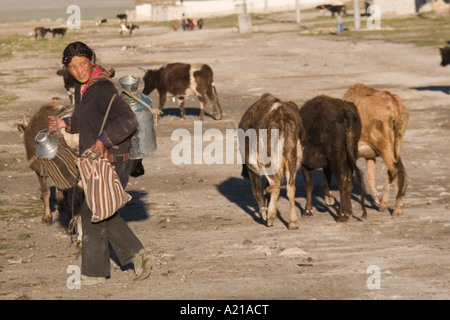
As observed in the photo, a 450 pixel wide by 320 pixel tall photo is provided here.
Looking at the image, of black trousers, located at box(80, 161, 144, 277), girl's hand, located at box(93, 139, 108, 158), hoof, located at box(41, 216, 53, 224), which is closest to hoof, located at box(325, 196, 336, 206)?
hoof, located at box(41, 216, 53, 224)

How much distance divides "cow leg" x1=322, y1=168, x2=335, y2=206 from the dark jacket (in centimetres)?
481

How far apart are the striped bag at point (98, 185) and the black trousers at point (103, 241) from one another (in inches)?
9.8

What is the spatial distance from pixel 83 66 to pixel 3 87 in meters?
25.3

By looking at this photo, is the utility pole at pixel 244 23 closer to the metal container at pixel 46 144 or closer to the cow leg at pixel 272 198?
the cow leg at pixel 272 198

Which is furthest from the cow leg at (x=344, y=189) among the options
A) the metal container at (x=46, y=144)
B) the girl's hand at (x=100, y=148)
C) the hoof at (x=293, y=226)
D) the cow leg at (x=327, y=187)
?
the metal container at (x=46, y=144)

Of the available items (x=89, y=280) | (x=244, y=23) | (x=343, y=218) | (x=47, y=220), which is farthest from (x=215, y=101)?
(x=244, y=23)

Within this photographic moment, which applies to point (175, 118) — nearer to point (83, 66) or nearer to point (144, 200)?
point (144, 200)

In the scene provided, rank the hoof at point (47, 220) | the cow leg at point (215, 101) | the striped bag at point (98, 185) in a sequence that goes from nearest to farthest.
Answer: the striped bag at point (98, 185)
the hoof at point (47, 220)
the cow leg at point (215, 101)

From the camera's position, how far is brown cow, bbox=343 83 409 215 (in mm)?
12648

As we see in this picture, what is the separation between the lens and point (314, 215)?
1268 cm

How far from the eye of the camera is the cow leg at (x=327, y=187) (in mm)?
12977

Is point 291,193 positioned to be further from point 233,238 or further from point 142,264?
point 142,264

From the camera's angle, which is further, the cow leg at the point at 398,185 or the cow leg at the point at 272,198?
the cow leg at the point at 398,185
